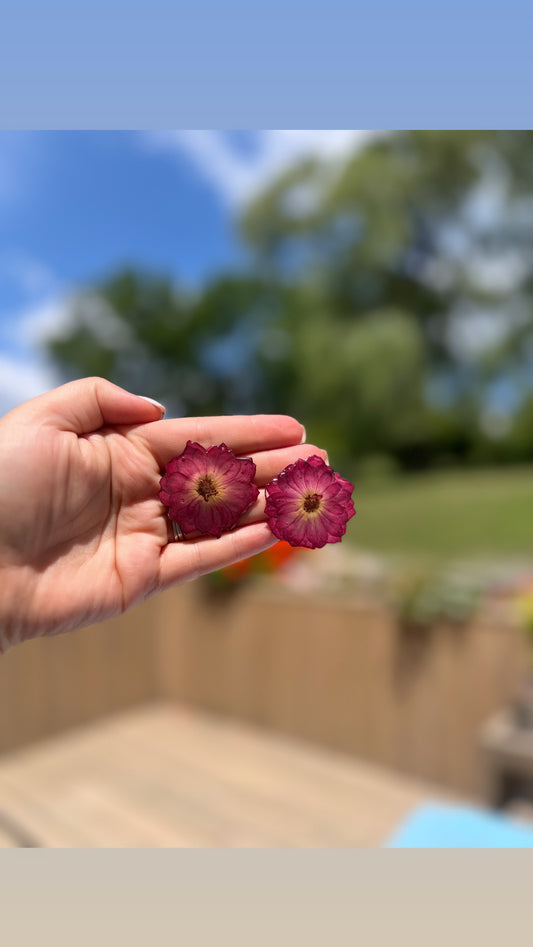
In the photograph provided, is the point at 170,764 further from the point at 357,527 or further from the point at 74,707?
the point at 357,527

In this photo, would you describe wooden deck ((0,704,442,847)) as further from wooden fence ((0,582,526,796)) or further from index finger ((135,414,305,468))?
index finger ((135,414,305,468))

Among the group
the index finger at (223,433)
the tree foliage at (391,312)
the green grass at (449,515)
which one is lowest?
the index finger at (223,433)

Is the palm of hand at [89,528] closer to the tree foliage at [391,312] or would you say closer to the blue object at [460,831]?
the blue object at [460,831]

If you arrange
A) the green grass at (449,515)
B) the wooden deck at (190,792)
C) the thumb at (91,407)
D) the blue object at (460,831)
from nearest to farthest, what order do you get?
the thumb at (91,407), the blue object at (460,831), the wooden deck at (190,792), the green grass at (449,515)

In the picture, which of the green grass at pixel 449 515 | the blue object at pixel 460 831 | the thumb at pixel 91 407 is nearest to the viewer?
the thumb at pixel 91 407

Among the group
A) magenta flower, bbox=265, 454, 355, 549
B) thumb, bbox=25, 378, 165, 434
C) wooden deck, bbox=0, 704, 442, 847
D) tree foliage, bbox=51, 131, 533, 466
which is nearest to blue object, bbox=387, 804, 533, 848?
wooden deck, bbox=0, 704, 442, 847

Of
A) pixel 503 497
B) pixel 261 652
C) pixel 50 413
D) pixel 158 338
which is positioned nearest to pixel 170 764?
pixel 261 652

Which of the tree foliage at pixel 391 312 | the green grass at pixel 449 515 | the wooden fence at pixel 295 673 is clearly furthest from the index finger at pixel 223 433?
the tree foliage at pixel 391 312
